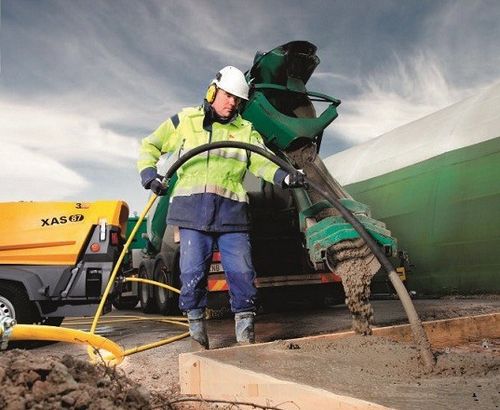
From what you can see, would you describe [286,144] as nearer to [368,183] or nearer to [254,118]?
[254,118]

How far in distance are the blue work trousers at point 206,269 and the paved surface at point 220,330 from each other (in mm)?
550

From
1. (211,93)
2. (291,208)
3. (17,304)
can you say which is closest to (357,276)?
(211,93)

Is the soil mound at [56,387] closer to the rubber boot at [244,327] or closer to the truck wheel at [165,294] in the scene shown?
the rubber boot at [244,327]

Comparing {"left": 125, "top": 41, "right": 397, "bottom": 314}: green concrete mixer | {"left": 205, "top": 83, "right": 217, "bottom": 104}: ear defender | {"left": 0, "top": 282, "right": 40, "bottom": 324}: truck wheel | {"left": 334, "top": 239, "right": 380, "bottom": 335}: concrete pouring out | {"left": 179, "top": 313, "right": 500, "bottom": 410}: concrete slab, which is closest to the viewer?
{"left": 179, "top": 313, "right": 500, "bottom": 410}: concrete slab

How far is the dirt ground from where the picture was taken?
2426 millimetres

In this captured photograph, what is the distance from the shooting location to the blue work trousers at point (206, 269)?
3.77m

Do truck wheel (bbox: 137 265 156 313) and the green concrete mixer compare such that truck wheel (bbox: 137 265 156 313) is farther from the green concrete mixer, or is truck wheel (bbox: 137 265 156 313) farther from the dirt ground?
the dirt ground

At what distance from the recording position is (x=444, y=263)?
904 centimetres

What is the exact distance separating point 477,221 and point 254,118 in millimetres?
4591

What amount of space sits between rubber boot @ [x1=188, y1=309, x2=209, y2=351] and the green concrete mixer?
0.95 m

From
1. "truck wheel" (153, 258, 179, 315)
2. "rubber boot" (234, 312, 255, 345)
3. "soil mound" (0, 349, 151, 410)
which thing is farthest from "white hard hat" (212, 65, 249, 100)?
"truck wheel" (153, 258, 179, 315)

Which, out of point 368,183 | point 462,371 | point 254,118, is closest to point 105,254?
point 254,118

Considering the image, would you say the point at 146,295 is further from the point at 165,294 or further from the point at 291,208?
the point at 291,208

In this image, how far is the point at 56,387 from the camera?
1.89 metres
